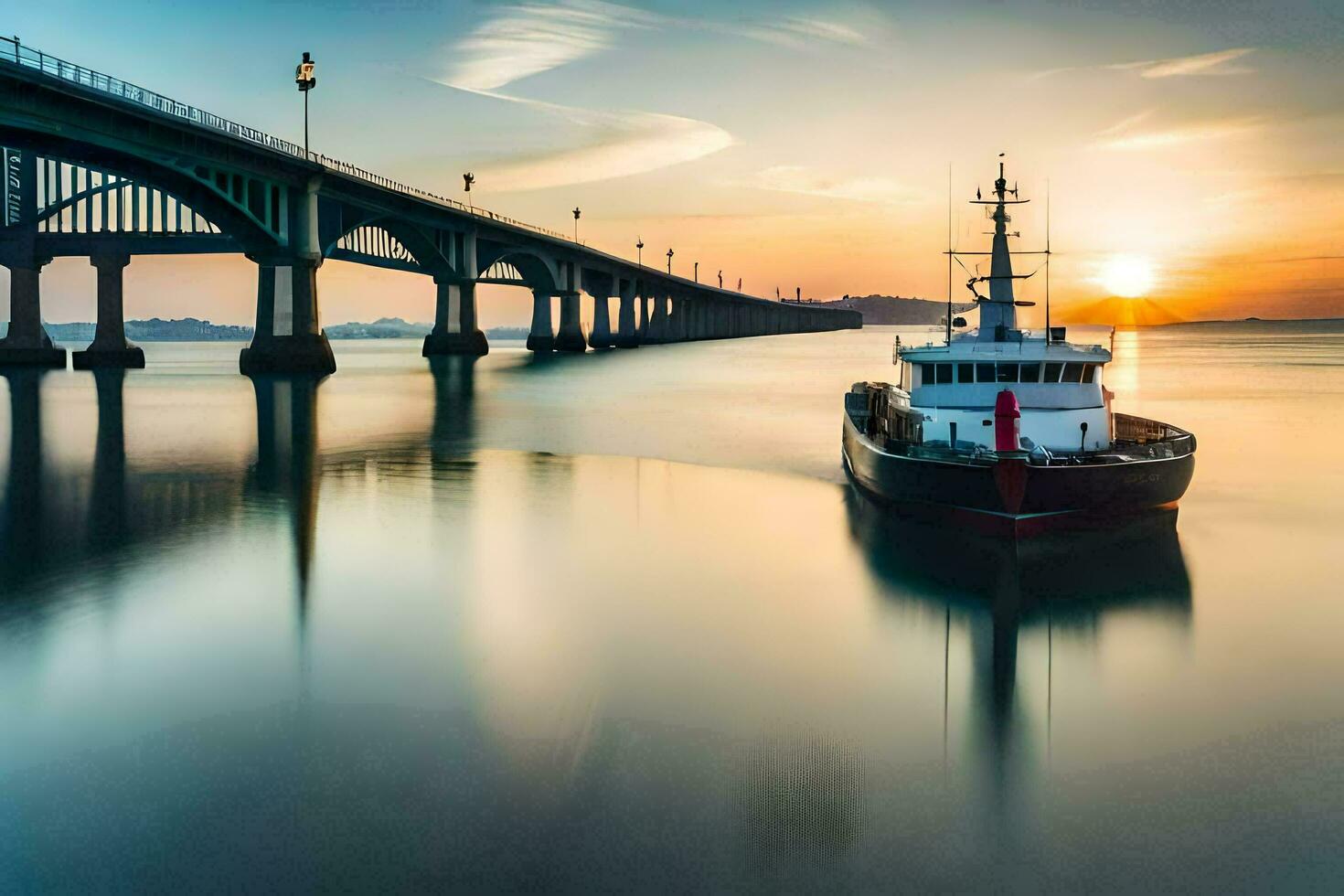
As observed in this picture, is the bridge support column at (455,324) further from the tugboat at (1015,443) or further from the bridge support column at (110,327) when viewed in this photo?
the tugboat at (1015,443)

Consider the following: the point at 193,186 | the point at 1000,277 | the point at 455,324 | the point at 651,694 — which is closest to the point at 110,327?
the point at 455,324

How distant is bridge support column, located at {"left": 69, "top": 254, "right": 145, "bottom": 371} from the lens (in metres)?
110

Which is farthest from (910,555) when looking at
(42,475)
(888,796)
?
(42,475)

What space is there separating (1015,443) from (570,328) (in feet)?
530

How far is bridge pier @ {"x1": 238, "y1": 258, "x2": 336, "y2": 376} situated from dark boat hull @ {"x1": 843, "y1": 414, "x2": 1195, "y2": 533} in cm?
7102

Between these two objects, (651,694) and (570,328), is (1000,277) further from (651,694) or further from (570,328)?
(570,328)

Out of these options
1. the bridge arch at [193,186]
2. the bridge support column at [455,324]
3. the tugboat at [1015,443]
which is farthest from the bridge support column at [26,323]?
the tugboat at [1015,443]

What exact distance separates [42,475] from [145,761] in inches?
1210

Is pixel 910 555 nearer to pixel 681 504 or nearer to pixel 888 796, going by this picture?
pixel 681 504

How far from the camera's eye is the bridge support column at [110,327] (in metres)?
110

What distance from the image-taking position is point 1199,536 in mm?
27109

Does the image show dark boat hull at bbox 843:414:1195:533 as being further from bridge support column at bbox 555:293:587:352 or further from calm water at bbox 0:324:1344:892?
bridge support column at bbox 555:293:587:352

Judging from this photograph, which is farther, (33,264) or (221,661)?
(33,264)

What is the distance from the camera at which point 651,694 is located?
1437 cm
